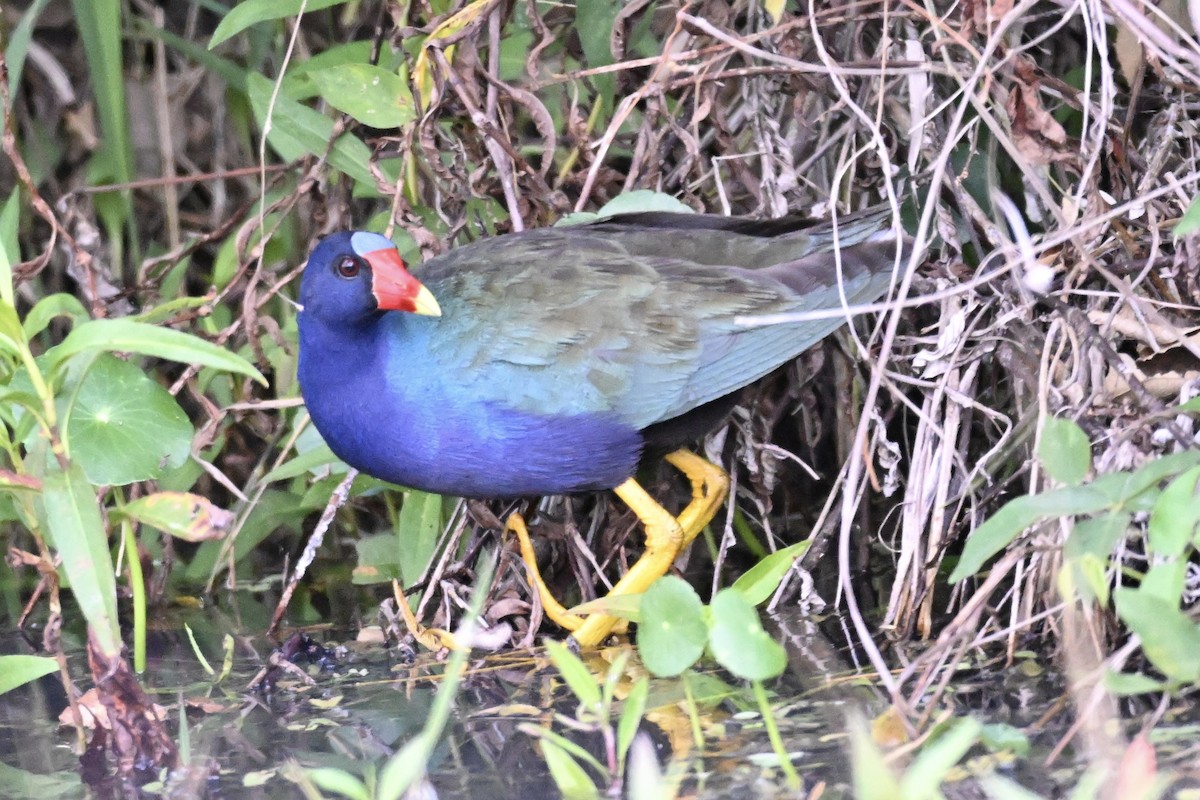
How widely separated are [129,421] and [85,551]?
0.48 metres

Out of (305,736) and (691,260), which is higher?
(691,260)

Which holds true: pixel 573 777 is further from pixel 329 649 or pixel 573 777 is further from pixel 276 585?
pixel 276 585

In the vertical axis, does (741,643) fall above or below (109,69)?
below

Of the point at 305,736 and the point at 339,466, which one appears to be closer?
the point at 305,736

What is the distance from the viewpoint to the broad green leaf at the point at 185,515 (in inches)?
67.8

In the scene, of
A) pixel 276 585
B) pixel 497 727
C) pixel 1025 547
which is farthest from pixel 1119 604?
pixel 276 585

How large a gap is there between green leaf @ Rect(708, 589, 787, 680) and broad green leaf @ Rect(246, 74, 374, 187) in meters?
1.29

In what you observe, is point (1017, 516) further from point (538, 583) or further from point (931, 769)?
point (538, 583)

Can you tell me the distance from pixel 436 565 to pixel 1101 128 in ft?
4.34

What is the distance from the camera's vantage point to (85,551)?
168 centimetres

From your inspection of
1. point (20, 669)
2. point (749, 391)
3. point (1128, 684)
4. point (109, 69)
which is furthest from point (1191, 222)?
point (109, 69)

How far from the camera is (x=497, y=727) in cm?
190

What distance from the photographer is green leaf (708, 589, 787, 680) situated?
A: 155cm

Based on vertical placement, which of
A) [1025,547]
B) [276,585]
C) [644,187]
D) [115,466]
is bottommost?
[276,585]
